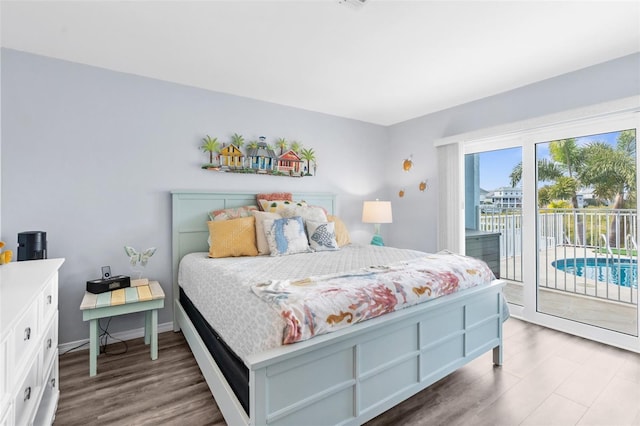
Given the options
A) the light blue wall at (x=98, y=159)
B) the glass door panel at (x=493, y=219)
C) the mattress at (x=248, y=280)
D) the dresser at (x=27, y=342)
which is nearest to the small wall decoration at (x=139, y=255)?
the light blue wall at (x=98, y=159)

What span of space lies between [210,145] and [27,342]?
227cm

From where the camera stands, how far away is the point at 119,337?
2.77 m

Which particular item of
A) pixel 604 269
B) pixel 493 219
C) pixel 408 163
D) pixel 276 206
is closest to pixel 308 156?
pixel 276 206

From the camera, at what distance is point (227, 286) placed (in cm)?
185

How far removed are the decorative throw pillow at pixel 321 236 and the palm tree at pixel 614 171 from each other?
248 centimetres

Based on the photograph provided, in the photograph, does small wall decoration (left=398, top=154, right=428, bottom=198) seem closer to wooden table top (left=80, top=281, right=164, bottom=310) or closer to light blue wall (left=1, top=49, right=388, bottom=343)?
light blue wall (left=1, top=49, right=388, bottom=343)

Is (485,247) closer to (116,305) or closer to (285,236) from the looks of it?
(285,236)

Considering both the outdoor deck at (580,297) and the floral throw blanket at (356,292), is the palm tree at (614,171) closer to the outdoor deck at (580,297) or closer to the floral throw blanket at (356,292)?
the outdoor deck at (580,297)

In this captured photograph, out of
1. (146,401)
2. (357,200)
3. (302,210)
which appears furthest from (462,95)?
(146,401)

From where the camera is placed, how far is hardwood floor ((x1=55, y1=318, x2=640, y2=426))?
1743 mm

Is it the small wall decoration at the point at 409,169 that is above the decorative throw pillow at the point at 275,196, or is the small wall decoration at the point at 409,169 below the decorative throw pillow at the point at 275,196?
above

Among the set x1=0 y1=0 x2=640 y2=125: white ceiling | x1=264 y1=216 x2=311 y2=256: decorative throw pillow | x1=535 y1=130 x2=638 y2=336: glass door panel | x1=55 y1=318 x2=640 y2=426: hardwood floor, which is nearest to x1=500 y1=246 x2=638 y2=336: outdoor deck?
x1=535 y1=130 x2=638 y2=336: glass door panel

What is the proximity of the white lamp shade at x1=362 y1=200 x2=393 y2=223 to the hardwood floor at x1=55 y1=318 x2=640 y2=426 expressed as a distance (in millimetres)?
1925

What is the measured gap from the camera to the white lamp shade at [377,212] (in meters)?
4.00
